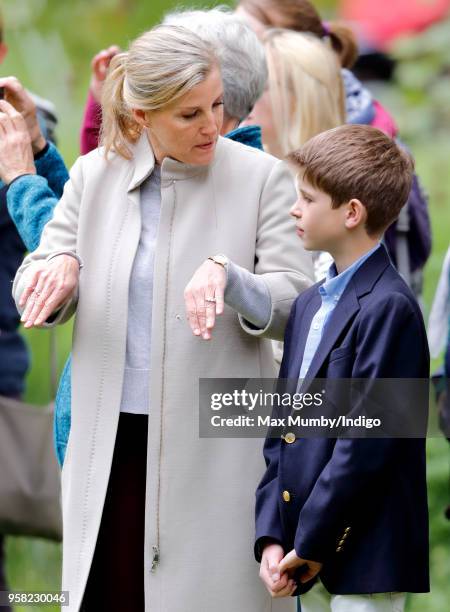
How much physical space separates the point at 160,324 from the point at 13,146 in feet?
2.19

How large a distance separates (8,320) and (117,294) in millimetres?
1306

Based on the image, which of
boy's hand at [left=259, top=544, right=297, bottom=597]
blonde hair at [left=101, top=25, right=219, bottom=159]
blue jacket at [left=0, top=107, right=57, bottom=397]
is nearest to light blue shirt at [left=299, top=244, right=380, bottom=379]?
boy's hand at [left=259, top=544, right=297, bottom=597]

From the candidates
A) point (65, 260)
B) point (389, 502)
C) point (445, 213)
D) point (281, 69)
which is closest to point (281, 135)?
point (281, 69)

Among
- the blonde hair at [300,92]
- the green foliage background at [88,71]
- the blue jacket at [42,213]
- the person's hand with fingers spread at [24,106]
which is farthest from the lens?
the green foliage background at [88,71]

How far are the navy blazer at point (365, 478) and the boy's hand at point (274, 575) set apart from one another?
0.04 meters

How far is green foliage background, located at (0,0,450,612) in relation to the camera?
6199mm

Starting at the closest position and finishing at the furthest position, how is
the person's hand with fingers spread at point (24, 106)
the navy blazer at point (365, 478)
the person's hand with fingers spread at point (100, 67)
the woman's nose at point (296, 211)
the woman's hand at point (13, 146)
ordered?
the navy blazer at point (365, 478) → the woman's nose at point (296, 211) → the woman's hand at point (13, 146) → the person's hand with fingers spread at point (24, 106) → the person's hand with fingers spread at point (100, 67)

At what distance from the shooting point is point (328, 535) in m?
2.66

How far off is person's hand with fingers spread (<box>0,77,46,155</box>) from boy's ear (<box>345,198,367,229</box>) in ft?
3.12

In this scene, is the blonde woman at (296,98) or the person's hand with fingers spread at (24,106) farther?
the blonde woman at (296,98)

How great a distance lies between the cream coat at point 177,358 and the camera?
2.90 meters

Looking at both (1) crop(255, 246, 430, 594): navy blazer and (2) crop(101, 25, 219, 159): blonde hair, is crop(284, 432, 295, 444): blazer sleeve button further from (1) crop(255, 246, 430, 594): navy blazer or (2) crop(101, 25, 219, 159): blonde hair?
(2) crop(101, 25, 219, 159): blonde hair

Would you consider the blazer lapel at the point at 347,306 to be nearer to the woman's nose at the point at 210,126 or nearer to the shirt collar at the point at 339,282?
the shirt collar at the point at 339,282

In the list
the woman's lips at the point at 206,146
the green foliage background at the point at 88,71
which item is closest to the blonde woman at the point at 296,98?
the woman's lips at the point at 206,146
